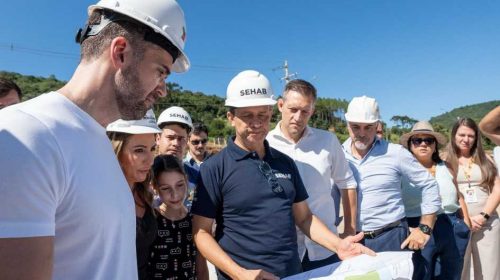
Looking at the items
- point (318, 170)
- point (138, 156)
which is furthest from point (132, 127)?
point (318, 170)

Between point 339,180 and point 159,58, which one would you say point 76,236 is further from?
point 339,180

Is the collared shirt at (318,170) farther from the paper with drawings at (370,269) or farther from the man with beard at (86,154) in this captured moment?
the man with beard at (86,154)

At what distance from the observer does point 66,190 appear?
0.88 metres

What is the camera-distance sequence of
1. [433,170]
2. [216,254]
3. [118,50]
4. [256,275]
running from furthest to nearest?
[433,170], [216,254], [256,275], [118,50]

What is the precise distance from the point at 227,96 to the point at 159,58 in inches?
57.2

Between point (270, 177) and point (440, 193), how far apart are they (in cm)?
272

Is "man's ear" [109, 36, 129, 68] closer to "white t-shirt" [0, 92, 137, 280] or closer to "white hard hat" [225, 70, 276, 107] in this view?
"white t-shirt" [0, 92, 137, 280]

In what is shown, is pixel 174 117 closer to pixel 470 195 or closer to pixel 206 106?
pixel 470 195

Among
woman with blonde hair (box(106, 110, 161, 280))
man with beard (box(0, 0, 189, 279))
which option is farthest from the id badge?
man with beard (box(0, 0, 189, 279))

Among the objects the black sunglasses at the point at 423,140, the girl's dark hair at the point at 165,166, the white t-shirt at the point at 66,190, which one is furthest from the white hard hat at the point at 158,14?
the black sunglasses at the point at 423,140

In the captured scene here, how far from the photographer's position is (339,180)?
337 cm

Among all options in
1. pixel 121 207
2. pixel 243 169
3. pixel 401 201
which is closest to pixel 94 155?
pixel 121 207

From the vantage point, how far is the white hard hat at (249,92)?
250 centimetres

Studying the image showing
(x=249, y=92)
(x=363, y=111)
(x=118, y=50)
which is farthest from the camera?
(x=363, y=111)
